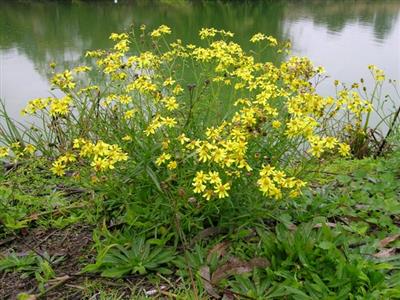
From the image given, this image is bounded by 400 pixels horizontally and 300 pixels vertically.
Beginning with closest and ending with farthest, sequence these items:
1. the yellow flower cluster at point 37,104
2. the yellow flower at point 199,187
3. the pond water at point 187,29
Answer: the yellow flower at point 199,187 < the yellow flower cluster at point 37,104 < the pond water at point 187,29

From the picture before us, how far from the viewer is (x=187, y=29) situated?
10250mm

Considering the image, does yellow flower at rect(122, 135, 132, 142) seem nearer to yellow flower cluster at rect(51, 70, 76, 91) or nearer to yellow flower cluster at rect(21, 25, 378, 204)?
yellow flower cluster at rect(21, 25, 378, 204)

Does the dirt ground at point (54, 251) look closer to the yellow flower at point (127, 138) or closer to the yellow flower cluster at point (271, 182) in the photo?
the yellow flower at point (127, 138)

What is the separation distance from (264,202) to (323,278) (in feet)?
1.24

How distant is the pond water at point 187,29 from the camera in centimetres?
664

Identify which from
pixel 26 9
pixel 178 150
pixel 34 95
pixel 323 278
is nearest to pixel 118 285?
pixel 178 150

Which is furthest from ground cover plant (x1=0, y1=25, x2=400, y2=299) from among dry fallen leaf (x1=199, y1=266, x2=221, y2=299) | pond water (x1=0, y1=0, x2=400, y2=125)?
pond water (x1=0, y1=0, x2=400, y2=125)

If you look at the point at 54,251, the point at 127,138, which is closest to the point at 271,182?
the point at 127,138

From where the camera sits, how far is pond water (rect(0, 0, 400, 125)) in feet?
21.8

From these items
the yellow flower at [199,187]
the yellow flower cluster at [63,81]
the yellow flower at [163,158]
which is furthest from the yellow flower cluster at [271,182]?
the yellow flower cluster at [63,81]

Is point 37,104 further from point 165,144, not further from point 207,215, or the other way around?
point 207,215

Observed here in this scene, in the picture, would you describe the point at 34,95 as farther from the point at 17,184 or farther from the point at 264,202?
the point at 264,202

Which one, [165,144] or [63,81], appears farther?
[63,81]

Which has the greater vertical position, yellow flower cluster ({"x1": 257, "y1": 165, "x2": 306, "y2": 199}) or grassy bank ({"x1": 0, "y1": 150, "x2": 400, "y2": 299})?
yellow flower cluster ({"x1": 257, "y1": 165, "x2": 306, "y2": 199})
